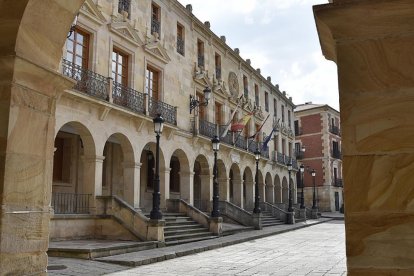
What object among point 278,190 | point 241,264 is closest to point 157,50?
point 241,264

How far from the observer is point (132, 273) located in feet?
29.8

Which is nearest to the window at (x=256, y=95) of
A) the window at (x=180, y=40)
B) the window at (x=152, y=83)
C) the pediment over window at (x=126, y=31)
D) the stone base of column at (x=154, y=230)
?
the window at (x=180, y=40)

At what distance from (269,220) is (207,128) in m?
7.46

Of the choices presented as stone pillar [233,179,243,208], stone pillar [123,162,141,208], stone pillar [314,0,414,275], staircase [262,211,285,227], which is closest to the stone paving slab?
stone pillar [123,162,141,208]

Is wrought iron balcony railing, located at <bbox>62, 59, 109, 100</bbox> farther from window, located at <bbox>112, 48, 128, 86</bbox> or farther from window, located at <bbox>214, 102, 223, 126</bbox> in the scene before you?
window, located at <bbox>214, 102, 223, 126</bbox>

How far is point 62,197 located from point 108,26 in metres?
6.50

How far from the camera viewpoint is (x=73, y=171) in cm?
1686

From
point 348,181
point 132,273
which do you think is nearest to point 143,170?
point 132,273

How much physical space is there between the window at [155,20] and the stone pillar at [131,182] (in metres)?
6.27

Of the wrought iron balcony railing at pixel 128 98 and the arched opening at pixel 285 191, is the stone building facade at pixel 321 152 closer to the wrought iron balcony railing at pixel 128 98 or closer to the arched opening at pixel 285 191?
the arched opening at pixel 285 191

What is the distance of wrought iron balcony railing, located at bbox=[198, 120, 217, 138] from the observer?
73.8 feet

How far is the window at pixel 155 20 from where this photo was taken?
19.3 metres

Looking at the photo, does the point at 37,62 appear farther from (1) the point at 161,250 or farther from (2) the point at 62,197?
(2) the point at 62,197

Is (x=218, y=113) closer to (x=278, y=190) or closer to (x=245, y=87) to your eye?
(x=245, y=87)
